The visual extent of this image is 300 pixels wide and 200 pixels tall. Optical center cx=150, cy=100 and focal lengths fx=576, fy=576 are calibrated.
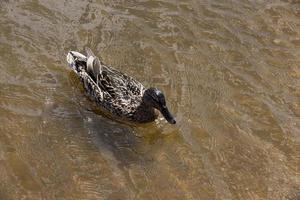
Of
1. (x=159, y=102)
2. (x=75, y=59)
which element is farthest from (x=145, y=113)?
(x=75, y=59)

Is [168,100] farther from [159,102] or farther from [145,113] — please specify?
[159,102]

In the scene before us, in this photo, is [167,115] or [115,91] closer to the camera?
[167,115]

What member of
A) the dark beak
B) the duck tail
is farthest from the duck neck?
the duck tail

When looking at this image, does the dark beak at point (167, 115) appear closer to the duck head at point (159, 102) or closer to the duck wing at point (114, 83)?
the duck head at point (159, 102)

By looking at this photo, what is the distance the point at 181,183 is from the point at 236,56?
308 centimetres

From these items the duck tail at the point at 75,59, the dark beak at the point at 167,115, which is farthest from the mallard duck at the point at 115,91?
the dark beak at the point at 167,115

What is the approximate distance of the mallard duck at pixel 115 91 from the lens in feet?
27.4

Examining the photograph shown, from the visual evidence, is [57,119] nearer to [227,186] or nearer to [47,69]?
[47,69]

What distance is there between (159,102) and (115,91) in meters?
0.88

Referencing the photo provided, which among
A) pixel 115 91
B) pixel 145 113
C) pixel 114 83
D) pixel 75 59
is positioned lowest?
pixel 145 113

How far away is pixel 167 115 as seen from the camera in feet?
25.9

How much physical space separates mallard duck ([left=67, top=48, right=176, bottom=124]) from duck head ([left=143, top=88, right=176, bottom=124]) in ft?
0.08

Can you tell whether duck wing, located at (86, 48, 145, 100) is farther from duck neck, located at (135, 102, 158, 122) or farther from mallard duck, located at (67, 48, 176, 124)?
duck neck, located at (135, 102, 158, 122)

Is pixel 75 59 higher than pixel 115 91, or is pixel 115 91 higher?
pixel 75 59
